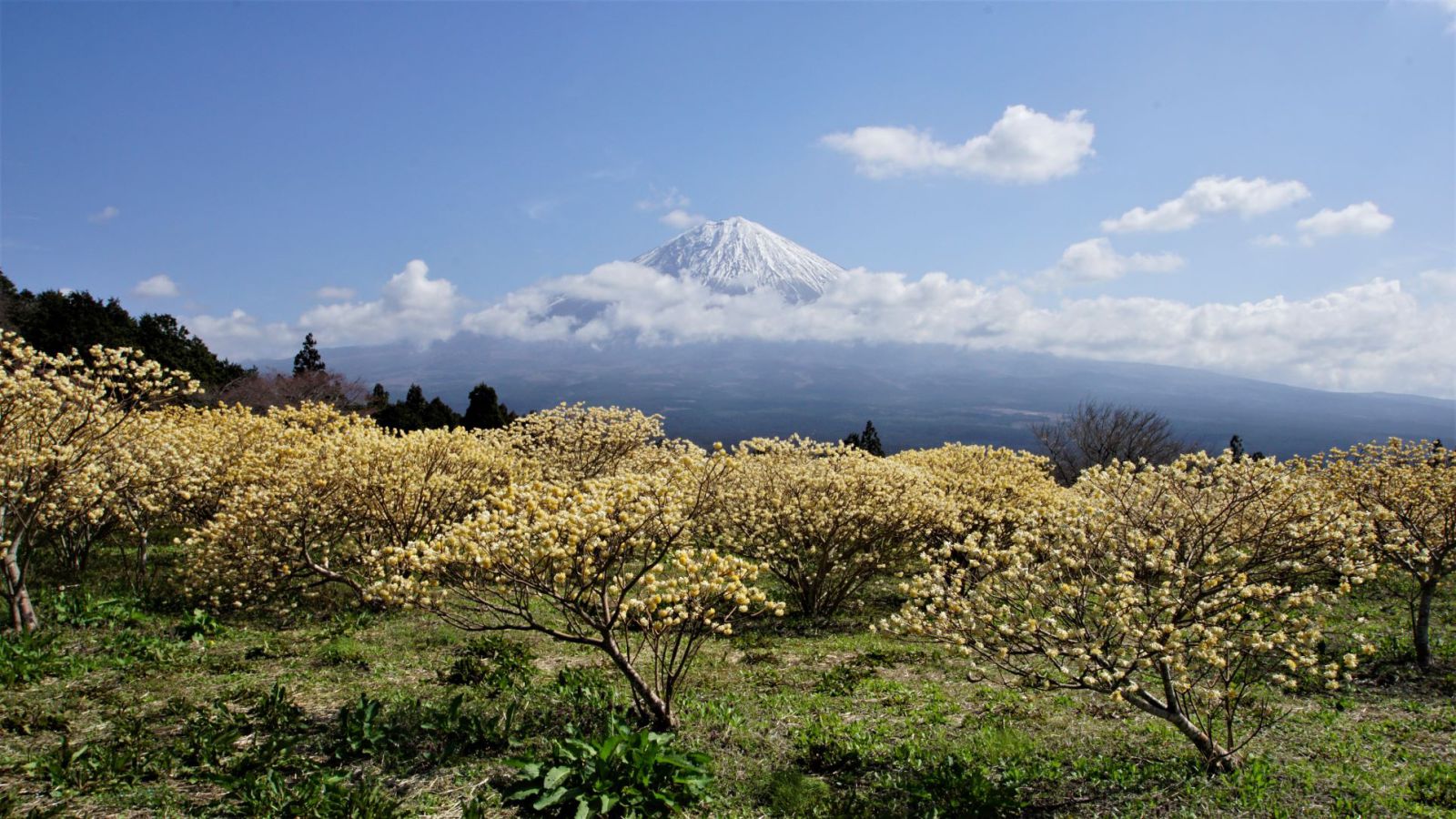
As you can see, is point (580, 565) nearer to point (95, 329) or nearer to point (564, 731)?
point (564, 731)

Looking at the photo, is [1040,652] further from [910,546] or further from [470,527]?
[910,546]

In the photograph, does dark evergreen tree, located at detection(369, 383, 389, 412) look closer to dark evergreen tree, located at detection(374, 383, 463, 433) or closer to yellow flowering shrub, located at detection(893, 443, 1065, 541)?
dark evergreen tree, located at detection(374, 383, 463, 433)

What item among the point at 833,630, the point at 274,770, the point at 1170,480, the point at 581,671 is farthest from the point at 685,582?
the point at 833,630

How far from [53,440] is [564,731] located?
9.43m

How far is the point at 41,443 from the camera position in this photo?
990cm

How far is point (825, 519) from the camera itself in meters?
13.3

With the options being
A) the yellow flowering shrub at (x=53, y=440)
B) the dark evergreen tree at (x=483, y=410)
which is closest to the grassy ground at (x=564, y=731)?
the yellow flowering shrub at (x=53, y=440)

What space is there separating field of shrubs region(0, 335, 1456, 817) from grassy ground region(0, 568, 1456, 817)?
0.15 ft

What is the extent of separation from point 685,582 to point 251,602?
1006cm

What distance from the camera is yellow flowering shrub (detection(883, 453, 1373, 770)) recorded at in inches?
238

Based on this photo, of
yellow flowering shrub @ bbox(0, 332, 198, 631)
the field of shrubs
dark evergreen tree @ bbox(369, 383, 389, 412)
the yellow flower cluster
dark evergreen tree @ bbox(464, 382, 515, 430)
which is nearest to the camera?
the field of shrubs

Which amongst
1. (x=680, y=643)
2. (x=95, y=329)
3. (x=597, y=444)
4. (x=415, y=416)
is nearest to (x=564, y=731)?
(x=680, y=643)

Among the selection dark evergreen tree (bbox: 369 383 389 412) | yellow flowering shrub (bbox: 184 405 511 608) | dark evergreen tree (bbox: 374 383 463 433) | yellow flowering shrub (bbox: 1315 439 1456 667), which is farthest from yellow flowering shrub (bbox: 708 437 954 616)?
dark evergreen tree (bbox: 369 383 389 412)

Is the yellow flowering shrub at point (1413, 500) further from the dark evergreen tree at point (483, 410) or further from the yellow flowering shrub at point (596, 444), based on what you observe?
the dark evergreen tree at point (483, 410)
